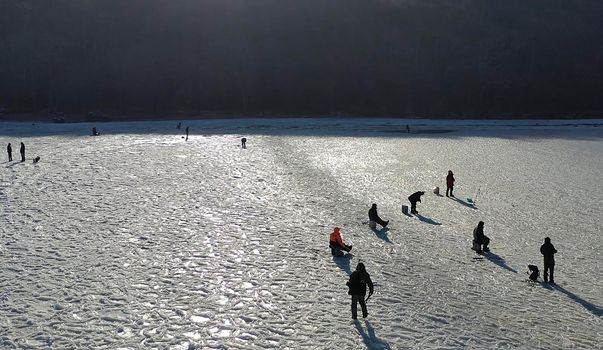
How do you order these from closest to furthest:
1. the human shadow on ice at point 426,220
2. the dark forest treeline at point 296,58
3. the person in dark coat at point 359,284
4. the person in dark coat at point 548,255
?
the person in dark coat at point 359,284 < the person in dark coat at point 548,255 < the human shadow on ice at point 426,220 < the dark forest treeline at point 296,58

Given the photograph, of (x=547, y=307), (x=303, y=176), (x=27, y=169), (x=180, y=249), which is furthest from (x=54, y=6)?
(x=547, y=307)

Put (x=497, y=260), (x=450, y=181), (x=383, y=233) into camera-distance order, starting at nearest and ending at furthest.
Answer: (x=497, y=260)
(x=383, y=233)
(x=450, y=181)

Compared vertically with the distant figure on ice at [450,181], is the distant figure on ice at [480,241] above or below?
below

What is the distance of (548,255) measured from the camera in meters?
13.7

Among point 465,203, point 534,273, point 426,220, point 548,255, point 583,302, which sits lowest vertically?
point 583,302

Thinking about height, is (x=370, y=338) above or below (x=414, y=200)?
A: below

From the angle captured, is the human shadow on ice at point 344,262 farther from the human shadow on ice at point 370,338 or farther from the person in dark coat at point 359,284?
the human shadow on ice at point 370,338

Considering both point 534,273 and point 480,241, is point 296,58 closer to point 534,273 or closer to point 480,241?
point 480,241

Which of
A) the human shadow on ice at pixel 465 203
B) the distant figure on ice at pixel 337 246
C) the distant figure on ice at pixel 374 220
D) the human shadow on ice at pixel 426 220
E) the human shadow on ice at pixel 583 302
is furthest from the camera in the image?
the human shadow on ice at pixel 465 203

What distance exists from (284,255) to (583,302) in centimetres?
789

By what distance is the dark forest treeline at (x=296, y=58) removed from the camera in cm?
9238

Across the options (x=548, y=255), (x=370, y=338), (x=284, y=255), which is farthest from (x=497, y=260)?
(x=370, y=338)

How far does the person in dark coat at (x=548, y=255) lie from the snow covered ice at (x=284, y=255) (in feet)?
1.41

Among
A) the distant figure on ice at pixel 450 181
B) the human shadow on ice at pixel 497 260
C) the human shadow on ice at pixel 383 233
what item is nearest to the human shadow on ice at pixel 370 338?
the human shadow on ice at pixel 497 260
